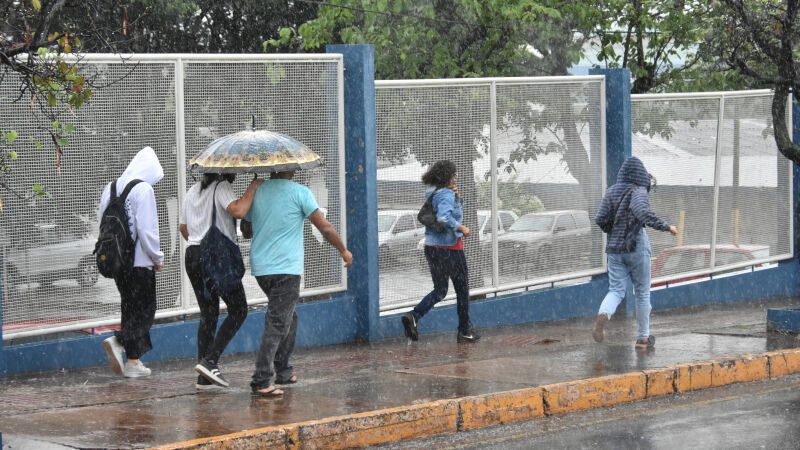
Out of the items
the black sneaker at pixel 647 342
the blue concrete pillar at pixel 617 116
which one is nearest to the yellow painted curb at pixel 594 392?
the black sneaker at pixel 647 342

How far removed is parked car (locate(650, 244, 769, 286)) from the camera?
14.0 metres

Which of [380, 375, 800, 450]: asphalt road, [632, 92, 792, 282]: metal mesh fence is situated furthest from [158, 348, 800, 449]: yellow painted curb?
[632, 92, 792, 282]: metal mesh fence

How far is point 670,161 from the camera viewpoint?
13.8m

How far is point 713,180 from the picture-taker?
14.5 m

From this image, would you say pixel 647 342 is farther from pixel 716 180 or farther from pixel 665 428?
pixel 716 180

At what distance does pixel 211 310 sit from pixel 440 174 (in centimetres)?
309

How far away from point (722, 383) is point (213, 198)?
4.46 meters

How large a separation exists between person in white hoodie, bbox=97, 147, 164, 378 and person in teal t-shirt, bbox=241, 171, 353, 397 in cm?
106

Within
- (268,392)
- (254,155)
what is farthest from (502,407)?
(254,155)

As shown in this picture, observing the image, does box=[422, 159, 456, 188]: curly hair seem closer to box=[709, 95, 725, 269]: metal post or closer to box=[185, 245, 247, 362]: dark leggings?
box=[185, 245, 247, 362]: dark leggings

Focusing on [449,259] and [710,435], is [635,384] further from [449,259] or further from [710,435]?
[449,259]

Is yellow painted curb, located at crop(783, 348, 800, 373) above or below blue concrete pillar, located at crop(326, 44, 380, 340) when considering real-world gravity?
below

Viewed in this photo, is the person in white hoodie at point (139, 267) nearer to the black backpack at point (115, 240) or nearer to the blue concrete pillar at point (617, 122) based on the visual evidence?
the black backpack at point (115, 240)

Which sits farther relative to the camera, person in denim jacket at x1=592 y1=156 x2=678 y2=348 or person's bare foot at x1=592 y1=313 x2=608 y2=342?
person's bare foot at x1=592 y1=313 x2=608 y2=342
